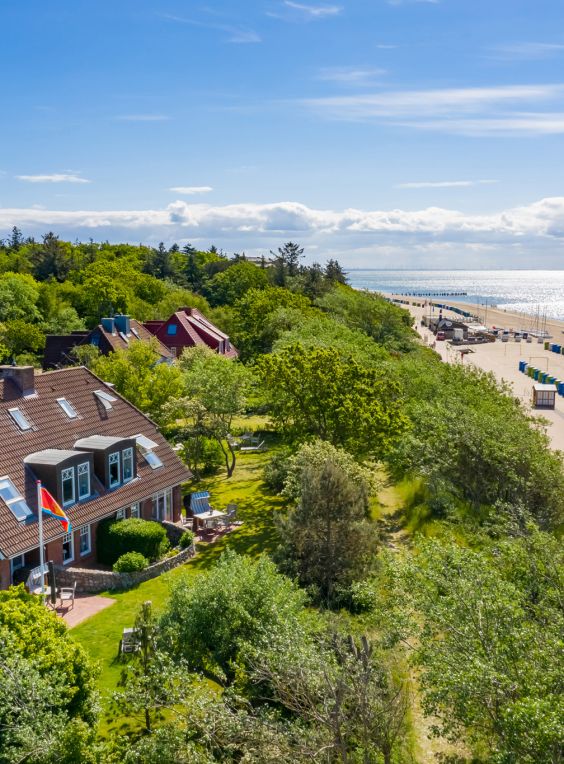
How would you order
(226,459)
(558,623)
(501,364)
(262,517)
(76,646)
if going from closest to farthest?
(558,623) → (76,646) → (262,517) → (226,459) → (501,364)

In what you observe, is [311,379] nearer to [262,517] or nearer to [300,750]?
[262,517]

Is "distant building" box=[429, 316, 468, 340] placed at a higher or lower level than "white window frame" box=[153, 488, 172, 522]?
higher

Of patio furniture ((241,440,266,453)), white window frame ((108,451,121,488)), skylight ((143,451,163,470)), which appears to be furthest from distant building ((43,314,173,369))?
white window frame ((108,451,121,488))

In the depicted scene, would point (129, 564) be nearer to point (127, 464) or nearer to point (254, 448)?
point (127, 464)

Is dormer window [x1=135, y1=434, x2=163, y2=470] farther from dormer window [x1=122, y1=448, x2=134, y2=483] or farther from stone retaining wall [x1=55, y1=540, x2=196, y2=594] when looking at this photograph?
stone retaining wall [x1=55, y1=540, x2=196, y2=594]

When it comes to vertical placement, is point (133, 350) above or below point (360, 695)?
above

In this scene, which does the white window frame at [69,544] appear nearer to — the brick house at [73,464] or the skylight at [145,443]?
the brick house at [73,464]

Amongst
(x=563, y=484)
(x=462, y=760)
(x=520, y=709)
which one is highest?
(x=520, y=709)

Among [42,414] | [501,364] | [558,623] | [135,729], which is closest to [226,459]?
[42,414]
